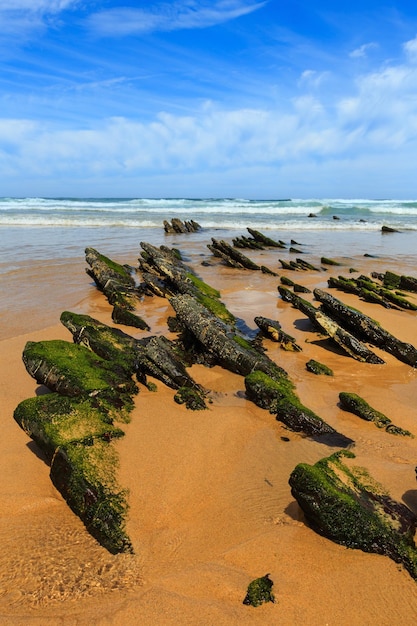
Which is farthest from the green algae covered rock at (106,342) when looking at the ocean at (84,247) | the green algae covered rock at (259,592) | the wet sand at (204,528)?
the green algae covered rock at (259,592)

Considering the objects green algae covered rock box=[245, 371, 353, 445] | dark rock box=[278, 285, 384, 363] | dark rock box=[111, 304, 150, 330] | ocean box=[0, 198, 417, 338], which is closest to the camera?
green algae covered rock box=[245, 371, 353, 445]

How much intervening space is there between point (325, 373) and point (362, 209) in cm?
6665

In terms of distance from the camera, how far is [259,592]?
3.38 meters

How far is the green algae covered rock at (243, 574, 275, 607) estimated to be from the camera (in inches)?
131

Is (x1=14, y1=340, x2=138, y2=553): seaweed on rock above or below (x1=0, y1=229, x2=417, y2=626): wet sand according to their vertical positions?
above

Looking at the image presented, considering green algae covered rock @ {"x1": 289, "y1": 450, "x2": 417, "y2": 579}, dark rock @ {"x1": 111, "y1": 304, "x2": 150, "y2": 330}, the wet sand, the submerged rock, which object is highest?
the submerged rock

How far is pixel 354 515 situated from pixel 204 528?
1.45 m

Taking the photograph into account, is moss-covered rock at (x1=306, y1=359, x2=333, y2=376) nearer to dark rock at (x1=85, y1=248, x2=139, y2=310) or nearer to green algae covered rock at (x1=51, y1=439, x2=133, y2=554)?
green algae covered rock at (x1=51, y1=439, x2=133, y2=554)

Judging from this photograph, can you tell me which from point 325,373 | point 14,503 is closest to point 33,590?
point 14,503

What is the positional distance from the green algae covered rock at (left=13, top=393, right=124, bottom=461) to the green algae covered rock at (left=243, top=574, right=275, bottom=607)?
2319 mm

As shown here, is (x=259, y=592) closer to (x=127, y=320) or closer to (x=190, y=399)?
(x=190, y=399)

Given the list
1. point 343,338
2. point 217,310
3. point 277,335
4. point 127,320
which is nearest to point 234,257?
point 217,310

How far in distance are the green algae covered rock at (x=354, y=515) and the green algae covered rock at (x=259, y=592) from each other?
0.82 metres

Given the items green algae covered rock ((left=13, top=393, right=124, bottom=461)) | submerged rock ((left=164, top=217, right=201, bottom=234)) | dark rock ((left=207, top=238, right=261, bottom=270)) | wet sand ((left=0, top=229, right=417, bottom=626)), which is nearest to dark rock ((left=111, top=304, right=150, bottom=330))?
wet sand ((left=0, top=229, right=417, bottom=626))
